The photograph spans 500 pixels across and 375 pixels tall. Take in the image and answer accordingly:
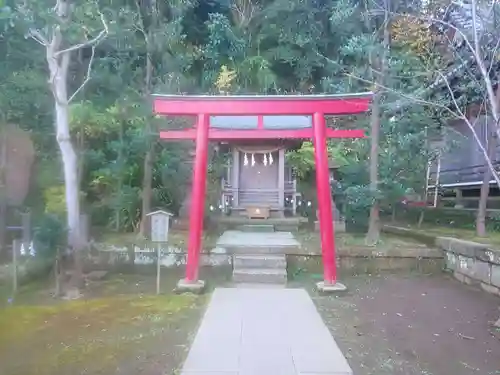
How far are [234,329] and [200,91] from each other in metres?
13.8

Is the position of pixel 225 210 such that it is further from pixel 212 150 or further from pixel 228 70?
pixel 228 70

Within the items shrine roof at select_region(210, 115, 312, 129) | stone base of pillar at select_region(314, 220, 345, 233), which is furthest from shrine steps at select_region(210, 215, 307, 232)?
shrine roof at select_region(210, 115, 312, 129)

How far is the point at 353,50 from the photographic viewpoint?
34.0 feet

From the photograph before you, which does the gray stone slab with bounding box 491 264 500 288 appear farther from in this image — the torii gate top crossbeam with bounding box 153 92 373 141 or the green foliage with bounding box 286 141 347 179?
the green foliage with bounding box 286 141 347 179

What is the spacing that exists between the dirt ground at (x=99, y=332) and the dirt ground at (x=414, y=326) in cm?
203


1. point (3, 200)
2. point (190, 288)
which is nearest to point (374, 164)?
point (190, 288)

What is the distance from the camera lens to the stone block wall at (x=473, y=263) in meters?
7.93

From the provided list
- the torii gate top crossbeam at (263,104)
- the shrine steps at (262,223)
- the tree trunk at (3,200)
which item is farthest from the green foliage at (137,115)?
the torii gate top crossbeam at (263,104)

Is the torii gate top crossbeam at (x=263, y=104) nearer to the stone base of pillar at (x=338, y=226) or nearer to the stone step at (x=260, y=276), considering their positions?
the stone step at (x=260, y=276)

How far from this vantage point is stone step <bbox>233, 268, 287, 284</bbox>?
897 centimetres

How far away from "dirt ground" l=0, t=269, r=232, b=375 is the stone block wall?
4.97 meters

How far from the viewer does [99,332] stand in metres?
5.80

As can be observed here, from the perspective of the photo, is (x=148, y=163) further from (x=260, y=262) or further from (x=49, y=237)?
(x=49, y=237)

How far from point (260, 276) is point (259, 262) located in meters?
0.43
